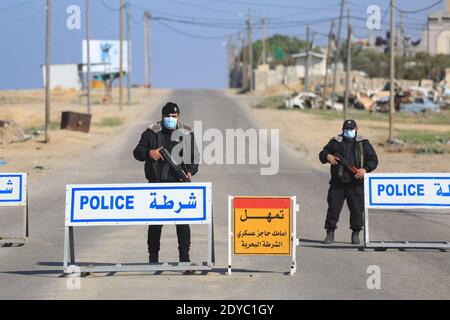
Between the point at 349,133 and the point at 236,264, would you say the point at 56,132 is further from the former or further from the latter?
the point at 236,264

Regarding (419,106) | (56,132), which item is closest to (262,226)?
(56,132)

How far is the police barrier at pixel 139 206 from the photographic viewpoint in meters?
11.4

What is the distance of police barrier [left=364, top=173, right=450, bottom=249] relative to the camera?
1382 cm

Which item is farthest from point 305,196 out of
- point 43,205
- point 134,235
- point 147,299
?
point 147,299

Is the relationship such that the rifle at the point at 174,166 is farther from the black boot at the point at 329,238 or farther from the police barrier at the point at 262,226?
the black boot at the point at 329,238

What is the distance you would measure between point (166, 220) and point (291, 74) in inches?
4180

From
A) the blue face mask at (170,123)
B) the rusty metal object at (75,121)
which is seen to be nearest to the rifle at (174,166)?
the blue face mask at (170,123)

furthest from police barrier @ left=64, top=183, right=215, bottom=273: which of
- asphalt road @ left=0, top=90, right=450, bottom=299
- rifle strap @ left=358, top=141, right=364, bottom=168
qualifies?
rifle strap @ left=358, top=141, right=364, bottom=168

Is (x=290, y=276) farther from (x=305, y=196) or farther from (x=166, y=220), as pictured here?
(x=305, y=196)

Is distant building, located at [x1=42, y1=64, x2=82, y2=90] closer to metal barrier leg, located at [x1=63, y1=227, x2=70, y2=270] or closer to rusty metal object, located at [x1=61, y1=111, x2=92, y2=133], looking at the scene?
rusty metal object, located at [x1=61, y1=111, x2=92, y2=133]

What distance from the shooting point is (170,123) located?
11352mm

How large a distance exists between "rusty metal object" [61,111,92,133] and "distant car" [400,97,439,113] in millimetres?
31392

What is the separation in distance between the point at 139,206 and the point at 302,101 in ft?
208

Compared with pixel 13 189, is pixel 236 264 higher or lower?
lower
